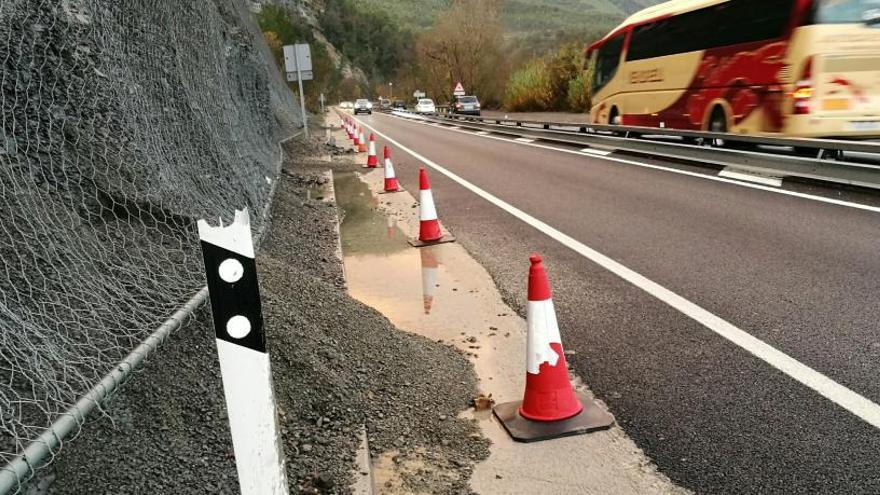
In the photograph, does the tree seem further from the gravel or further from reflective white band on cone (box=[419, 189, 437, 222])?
the gravel

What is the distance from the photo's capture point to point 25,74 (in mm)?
3459

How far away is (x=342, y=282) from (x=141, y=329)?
3.07m

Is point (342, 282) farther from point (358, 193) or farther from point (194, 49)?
point (358, 193)

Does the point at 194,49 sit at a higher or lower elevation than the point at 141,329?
higher

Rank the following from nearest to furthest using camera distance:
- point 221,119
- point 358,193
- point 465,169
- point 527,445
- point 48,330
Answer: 1. point 48,330
2. point 527,445
3. point 221,119
4. point 358,193
5. point 465,169

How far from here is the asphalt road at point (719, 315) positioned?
2.95 meters

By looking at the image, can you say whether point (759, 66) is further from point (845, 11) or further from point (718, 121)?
point (718, 121)

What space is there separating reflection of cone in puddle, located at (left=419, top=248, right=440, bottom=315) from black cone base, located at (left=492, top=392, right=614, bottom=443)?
189 centimetres

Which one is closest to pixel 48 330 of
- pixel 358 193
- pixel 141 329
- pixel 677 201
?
pixel 141 329

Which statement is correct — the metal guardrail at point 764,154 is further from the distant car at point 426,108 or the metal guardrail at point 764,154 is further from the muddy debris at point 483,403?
the distant car at point 426,108

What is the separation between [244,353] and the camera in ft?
6.45

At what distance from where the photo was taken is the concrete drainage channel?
2.88 meters

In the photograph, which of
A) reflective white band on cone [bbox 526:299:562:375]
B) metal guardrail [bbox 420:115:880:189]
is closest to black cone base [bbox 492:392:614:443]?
reflective white band on cone [bbox 526:299:562:375]

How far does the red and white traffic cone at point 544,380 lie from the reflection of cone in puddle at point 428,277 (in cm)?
190
